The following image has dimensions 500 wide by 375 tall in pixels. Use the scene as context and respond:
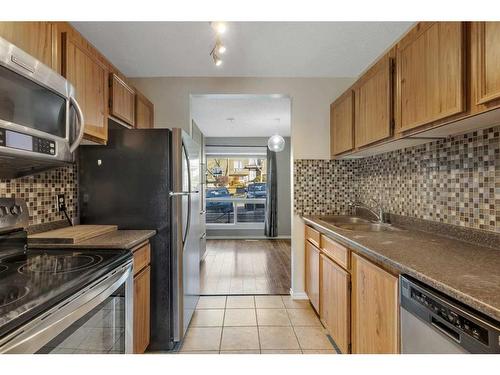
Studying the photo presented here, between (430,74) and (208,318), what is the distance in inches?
98.2

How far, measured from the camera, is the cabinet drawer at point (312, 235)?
2.45 metres

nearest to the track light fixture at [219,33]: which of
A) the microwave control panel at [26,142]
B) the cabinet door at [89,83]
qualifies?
the cabinet door at [89,83]

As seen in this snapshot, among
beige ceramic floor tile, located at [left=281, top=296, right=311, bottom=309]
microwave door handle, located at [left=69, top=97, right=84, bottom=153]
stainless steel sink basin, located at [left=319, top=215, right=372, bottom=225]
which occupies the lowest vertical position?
beige ceramic floor tile, located at [left=281, top=296, right=311, bottom=309]

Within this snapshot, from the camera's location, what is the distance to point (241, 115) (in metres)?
4.70

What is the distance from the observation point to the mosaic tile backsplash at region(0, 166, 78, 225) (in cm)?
158

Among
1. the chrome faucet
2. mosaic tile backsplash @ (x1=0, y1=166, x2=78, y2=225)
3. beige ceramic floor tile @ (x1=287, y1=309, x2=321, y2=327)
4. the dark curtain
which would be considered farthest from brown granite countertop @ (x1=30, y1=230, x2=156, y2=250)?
the dark curtain

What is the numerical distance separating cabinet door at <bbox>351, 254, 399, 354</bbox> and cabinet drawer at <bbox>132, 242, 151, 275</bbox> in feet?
4.41

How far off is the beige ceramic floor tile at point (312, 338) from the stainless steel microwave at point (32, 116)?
6.72 ft

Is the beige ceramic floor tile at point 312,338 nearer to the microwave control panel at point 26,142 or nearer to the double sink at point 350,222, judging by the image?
the double sink at point 350,222

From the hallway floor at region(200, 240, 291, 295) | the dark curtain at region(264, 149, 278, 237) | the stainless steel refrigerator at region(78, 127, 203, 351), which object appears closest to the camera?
the stainless steel refrigerator at region(78, 127, 203, 351)

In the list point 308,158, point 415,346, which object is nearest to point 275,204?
point 308,158

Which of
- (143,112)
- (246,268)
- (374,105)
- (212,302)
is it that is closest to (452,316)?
(374,105)

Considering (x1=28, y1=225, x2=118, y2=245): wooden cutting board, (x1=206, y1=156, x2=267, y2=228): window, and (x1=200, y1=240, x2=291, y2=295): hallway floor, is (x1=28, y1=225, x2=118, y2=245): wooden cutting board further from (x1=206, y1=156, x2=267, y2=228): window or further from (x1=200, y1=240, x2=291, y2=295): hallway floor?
(x1=206, y1=156, x2=267, y2=228): window
